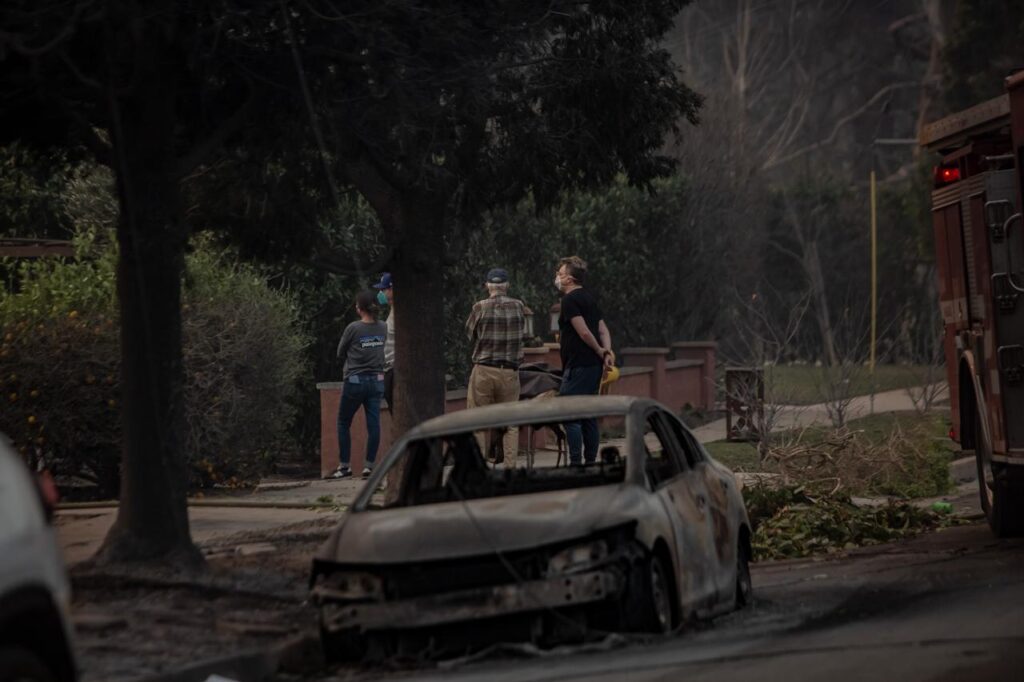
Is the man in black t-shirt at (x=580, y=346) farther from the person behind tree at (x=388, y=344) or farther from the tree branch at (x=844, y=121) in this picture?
the tree branch at (x=844, y=121)

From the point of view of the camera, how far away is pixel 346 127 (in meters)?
12.5

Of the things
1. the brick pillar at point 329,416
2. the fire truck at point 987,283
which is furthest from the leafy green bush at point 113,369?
the fire truck at point 987,283

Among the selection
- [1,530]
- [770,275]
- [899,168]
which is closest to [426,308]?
[1,530]

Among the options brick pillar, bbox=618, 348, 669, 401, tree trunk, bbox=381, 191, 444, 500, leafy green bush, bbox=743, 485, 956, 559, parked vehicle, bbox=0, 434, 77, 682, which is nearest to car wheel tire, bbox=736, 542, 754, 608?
leafy green bush, bbox=743, 485, 956, 559

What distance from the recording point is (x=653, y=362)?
1090 inches

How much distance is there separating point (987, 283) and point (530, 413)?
13.6 feet

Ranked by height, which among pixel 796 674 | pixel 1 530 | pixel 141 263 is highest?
pixel 141 263

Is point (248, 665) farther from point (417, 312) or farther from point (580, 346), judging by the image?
point (580, 346)

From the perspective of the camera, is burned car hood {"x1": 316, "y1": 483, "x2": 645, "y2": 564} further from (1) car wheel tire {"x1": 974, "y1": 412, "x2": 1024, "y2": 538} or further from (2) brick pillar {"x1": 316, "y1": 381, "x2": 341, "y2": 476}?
(2) brick pillar {"x1": 316, "y1": 381, "x2": 341, "y2": 476}

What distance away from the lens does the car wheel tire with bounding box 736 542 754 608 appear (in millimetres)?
10766

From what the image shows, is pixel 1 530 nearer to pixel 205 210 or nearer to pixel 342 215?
pixel 205 210

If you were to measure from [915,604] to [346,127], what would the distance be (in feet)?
15.7

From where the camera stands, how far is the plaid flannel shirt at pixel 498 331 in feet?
55.3

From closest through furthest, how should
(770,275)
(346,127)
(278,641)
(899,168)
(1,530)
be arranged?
(1,530), (278,641), (346,127), (770,275), (899,168)
